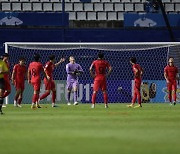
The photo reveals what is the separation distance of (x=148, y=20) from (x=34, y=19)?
561 centimetres

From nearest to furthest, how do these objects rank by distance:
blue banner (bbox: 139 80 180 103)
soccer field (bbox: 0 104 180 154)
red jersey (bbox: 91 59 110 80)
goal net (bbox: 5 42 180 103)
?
soccer field (bbox: 0 104 180 154) < red jersey (bbox: 91 59 110 80) < goal net (bbox: 5 42 180 103) < blue banner (bbox: 139 80 180 103)

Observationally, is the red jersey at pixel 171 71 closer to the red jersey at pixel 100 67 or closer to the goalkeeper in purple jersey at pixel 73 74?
the goalkeeper in purple jersey at pixel 73 74

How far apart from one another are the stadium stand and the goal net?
4069mm

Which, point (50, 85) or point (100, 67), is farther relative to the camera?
point (50, 85)

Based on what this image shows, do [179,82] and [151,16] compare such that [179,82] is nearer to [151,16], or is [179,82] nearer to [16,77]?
[151,16]

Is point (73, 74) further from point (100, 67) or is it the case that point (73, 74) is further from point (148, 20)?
point (148, 20)

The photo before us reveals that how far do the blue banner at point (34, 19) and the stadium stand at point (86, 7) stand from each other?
1.51 metres

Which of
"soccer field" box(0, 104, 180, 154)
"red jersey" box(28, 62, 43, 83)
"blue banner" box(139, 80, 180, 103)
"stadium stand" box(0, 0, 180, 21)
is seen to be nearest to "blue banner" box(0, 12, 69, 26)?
"stadium stand" box(0, 0, 180, 21)

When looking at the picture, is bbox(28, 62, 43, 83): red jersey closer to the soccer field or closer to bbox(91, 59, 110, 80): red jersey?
bbox(91, 59, 110, 80): red jersey

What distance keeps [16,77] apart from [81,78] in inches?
206

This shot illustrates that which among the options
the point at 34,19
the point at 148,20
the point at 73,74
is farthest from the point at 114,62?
the point at 34,19

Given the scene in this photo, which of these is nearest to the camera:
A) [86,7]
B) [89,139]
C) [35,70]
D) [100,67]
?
[89,139]

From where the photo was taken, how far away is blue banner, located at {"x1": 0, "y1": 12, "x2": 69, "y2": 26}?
2953 centimetres

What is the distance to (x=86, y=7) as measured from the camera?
3269 cm
